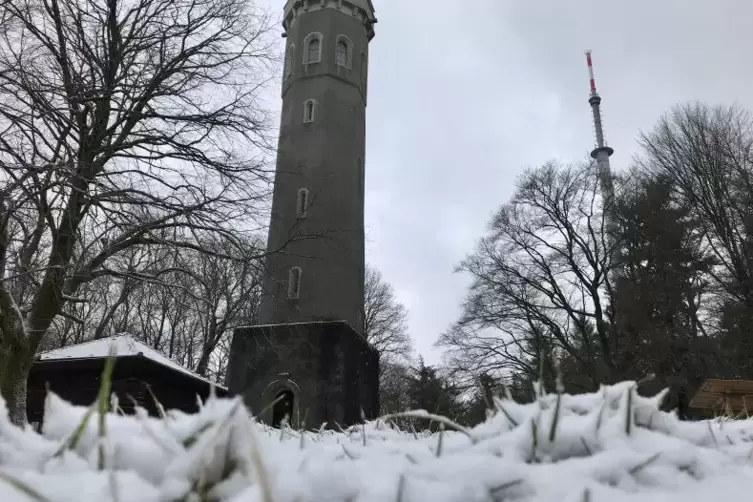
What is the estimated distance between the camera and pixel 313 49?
72.8 ft

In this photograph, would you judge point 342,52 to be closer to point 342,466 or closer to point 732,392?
point 732,392

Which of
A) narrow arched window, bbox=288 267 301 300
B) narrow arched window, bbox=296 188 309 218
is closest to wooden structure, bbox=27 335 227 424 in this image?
narrow arched window, bbox=288 267 301 300

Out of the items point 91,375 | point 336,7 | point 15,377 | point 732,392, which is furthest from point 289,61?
point 732,392

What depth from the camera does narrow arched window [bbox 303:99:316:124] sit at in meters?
20.9

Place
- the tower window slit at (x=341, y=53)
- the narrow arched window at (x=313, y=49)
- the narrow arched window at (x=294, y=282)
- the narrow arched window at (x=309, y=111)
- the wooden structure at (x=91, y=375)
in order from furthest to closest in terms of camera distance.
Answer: the tower window slit at (x=341, y=53), the narrow arched window at (x=313, y=49), the narrow arched window at (x=309, y=111), the narrow arched window at (x=294, y=282), the wooden structure at (x=91, y=375)

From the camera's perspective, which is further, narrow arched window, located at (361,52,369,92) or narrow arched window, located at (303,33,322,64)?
narrow arched window, located at (361,52,369,92)

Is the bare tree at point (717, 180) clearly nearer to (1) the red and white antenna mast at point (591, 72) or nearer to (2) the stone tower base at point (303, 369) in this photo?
(2) the stone tower base at point (303, 369)

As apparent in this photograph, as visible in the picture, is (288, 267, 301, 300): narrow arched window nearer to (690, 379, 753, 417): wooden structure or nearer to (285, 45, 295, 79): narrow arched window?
(285, 45, 295, 79): narrow arched window

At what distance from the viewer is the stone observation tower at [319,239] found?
17.6 m

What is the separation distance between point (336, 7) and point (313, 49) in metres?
1.89

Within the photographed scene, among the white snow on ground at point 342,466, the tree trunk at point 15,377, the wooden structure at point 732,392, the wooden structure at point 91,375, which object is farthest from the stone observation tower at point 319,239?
the white snow on ground at point 342,466

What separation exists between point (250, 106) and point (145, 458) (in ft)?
34.1

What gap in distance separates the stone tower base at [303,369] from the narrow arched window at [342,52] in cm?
1001

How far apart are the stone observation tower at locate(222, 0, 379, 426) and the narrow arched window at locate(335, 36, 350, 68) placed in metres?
0.05
